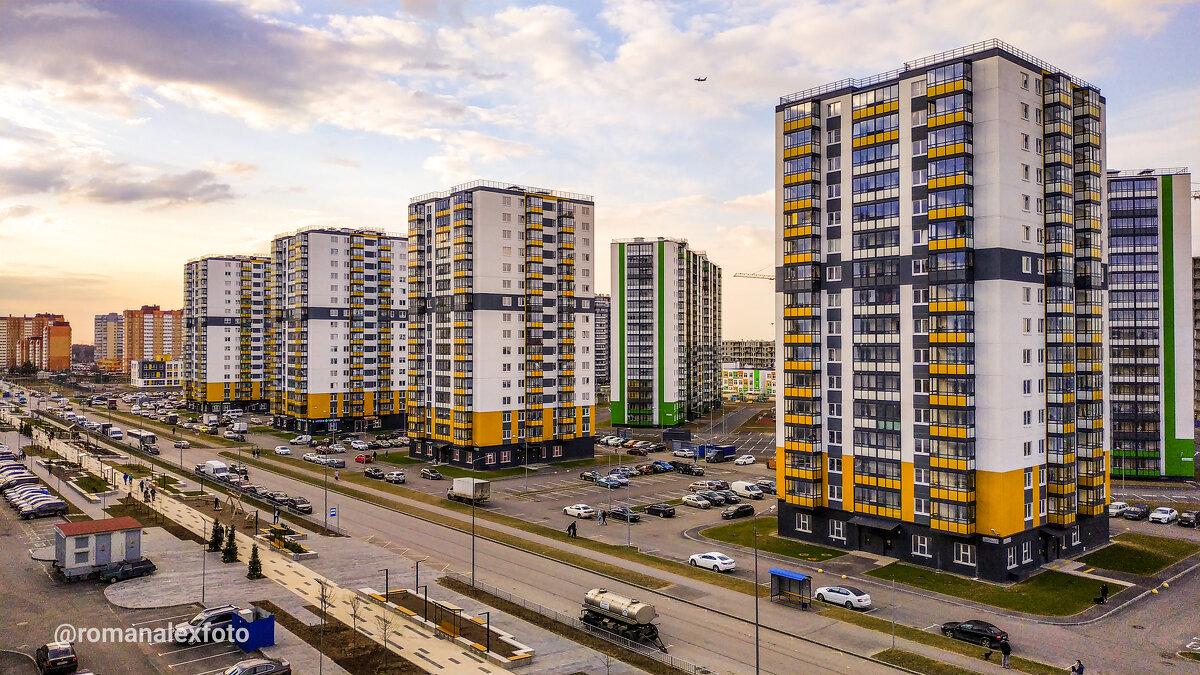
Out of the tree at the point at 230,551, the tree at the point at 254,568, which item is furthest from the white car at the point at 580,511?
the tree at the point at 230,551

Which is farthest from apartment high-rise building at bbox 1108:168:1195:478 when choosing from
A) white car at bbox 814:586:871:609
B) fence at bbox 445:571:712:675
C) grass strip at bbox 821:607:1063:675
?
fence at bbox 445:571:712:675

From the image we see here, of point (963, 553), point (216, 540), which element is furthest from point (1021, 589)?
point (216, 540)

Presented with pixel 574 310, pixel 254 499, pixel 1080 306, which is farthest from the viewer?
pixel 574 310

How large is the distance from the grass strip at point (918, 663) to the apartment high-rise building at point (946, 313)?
19256 millimetres

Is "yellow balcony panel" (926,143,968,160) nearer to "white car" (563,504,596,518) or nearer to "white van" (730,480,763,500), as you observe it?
"white van" (730,480,763,500)

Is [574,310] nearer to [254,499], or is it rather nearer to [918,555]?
[254,499]

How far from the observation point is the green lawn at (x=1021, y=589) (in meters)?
54.6

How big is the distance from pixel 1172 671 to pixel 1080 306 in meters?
36.2

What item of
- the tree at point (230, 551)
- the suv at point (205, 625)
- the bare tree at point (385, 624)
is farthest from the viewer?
the tree at point (230, 551)

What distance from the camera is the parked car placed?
133 ft

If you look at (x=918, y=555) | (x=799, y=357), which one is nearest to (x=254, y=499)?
(x=799, y=357)

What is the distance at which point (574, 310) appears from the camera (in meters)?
121

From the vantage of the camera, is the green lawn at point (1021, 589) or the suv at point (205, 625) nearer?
the suv at point (205, 625)

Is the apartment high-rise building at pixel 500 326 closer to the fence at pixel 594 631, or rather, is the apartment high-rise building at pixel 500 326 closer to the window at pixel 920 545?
the fence at pixel 594 631
